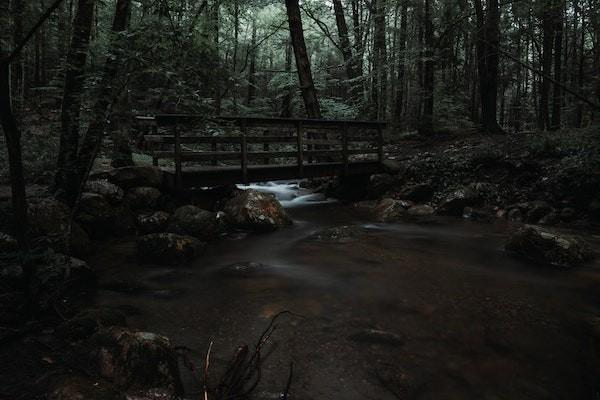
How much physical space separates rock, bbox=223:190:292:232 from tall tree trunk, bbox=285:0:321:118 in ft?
14.2

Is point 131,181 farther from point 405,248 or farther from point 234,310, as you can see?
point 405,248

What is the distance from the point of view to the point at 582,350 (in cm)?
404

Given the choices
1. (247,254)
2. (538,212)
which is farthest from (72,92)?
(538,212)

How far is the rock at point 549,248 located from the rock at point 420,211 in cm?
346

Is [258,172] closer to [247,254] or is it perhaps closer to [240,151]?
[240,151]

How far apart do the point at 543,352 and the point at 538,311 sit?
1082 millimetres

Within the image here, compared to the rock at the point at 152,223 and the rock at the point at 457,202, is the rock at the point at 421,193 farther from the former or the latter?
the rock at the point at 152,223

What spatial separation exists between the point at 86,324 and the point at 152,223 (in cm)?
508

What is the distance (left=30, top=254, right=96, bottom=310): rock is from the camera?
356cm

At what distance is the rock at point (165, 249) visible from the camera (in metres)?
6.52

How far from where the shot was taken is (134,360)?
9.58ft

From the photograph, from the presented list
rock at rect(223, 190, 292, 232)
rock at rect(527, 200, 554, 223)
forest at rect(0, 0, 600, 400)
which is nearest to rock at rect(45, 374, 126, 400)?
forest at rect(0, 0, 600, 400)

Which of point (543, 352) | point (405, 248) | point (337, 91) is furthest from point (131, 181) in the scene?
point (337, 91)

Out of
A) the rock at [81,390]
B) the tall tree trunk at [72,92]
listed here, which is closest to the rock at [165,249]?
the tall tree trunk at [72,92]
